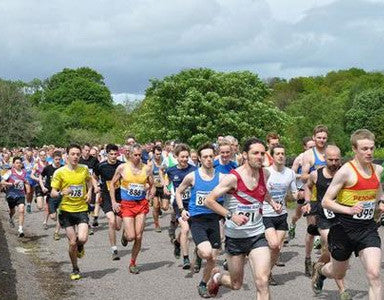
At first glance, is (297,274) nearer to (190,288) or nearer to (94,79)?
(190,288)

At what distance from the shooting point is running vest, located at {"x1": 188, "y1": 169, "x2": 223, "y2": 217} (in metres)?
9.41

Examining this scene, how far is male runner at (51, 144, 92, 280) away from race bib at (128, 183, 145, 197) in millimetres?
651

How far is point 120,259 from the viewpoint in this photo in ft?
40.9

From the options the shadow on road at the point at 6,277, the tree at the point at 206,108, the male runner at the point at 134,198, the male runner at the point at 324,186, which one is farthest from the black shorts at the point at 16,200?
the tree at the point at 206,108

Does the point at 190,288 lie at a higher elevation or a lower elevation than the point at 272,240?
lower

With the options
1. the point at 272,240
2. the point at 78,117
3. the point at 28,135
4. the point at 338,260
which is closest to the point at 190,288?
the point at 272,240

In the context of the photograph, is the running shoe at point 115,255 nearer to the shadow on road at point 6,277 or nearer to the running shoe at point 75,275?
the running shoe at point 75,275

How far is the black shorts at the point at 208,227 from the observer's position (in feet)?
30.6

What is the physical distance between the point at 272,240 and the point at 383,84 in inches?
3906

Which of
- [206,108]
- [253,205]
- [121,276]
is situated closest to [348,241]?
[253,205]

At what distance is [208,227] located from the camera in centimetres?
939

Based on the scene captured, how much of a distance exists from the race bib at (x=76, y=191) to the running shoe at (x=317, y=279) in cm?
394

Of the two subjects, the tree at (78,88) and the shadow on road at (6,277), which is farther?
the tree at (78,88)

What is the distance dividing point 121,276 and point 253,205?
406 centimetres
